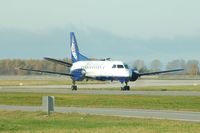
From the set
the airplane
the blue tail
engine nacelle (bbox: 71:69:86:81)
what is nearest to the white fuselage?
the airplane

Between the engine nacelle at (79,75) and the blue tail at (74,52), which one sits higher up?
the blue tail at (74,52)

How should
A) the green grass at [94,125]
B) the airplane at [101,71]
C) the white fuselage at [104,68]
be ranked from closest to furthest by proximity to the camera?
the green grass at [94,125]
the airplane at [101,71]
the white fuselage at [104,68]

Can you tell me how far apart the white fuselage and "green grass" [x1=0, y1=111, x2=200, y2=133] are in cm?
3687

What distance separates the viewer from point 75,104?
42562 millimetres

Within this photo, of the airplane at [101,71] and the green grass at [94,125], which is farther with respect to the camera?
the airplane at [101,71]

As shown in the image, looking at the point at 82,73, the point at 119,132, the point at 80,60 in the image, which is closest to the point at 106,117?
the point at 119,132

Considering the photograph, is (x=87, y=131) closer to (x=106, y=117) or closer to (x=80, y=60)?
(x=106, y=117)

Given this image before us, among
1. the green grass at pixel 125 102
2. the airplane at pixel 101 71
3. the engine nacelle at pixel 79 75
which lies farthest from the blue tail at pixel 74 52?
the green grass at pixel 125 102

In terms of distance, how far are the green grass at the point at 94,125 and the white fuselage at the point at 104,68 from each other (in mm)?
36866

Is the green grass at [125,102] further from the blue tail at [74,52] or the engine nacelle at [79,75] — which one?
the blue tail at [74,52]

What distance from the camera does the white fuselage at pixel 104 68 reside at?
222 ft

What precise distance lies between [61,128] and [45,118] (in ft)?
19.9

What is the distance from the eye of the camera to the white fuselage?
67625mm

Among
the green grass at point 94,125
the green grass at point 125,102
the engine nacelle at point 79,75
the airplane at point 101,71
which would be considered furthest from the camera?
the engine nacelle at point 79,75
